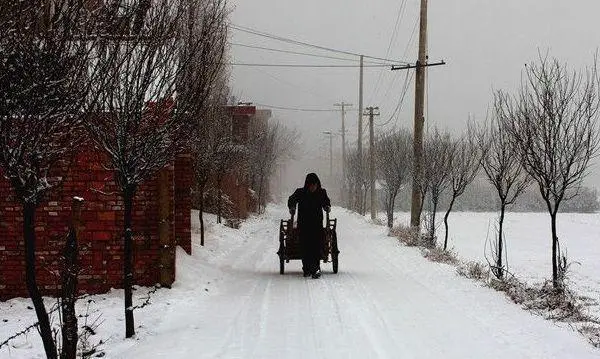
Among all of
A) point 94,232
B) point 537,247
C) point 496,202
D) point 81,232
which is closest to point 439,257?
point 94,232

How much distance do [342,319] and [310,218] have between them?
3.66m

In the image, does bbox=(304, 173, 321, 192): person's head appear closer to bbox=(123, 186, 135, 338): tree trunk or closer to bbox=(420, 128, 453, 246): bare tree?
bbox=(123, 186, 135, 338): tree trunk

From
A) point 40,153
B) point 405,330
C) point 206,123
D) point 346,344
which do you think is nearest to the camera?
point 40,153

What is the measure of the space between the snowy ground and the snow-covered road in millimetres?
13

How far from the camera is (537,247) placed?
24.5m

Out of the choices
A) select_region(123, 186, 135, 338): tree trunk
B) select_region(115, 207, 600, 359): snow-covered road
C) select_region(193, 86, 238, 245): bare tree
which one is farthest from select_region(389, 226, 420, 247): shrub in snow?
select_region(123, 186, 135, 338): tree trunk

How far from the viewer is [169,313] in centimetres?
714

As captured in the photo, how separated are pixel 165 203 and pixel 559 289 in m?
6.31

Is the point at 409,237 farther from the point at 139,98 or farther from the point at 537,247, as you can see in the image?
the point at 139,98

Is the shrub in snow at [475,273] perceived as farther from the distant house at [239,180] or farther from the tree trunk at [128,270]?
the distant house at [239,180]

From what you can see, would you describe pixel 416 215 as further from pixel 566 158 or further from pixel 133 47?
pixel 133 47

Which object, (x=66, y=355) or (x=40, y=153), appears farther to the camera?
(x=66, y=355)

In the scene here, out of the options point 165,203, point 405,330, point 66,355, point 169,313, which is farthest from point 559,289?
point 66,355

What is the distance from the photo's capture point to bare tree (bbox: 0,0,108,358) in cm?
371
